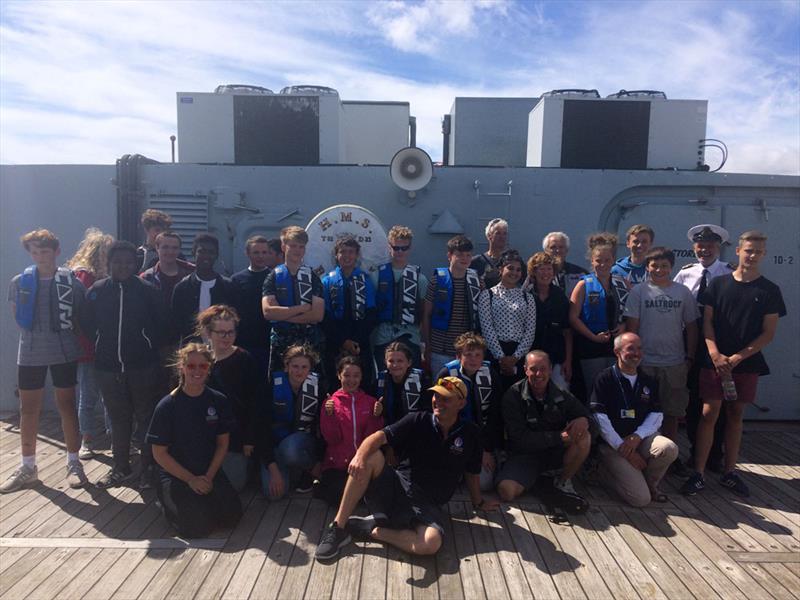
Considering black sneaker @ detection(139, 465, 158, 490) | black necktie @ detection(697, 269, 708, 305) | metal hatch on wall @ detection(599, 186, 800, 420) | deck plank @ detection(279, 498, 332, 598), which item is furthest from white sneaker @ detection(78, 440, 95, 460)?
metal hatch on wall @ detection(599, 186, 800, 420)

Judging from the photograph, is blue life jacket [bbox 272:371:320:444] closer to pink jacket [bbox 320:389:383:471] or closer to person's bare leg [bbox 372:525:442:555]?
pink jacket [bbox 320:389:383:471]


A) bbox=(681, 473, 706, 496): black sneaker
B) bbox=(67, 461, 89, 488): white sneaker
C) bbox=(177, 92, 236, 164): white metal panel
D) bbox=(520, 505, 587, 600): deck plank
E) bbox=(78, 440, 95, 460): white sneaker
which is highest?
bbox=(177, 92, 236, 164): white metal panel

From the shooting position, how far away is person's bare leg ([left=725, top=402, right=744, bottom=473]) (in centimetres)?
397

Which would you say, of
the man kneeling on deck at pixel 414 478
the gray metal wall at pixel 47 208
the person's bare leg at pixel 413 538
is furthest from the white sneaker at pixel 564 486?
the gray metal wall at pixel 47 208

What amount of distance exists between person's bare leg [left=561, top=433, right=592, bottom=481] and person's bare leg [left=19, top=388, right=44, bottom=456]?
3.78 m

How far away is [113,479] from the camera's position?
388 cm

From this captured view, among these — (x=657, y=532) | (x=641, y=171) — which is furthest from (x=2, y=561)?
(x=641, y=171)

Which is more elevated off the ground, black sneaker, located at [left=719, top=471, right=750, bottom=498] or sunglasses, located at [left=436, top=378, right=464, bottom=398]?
sunglasses, located at [left=436, top=378, right=464, bottom=398]

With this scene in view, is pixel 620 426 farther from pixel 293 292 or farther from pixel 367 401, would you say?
pixel 293 292

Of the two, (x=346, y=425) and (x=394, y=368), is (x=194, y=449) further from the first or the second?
(x=394, y=368)

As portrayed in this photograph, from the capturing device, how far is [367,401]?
142 inches

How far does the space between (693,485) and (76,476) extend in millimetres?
4480

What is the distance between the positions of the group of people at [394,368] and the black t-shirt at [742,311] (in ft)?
0.04

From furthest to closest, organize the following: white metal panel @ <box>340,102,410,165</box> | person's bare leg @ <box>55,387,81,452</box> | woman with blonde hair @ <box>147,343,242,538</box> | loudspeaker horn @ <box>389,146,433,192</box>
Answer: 1. white metal panel @ <box>340,102,410,165</box>
2. loudspeaker horn @ <box>389,146,433,192</box>
3. person's bare leg @ <box>55,387,81,452</box>
4. woman with blonde hair @ <box>147,343,242,538</box>
